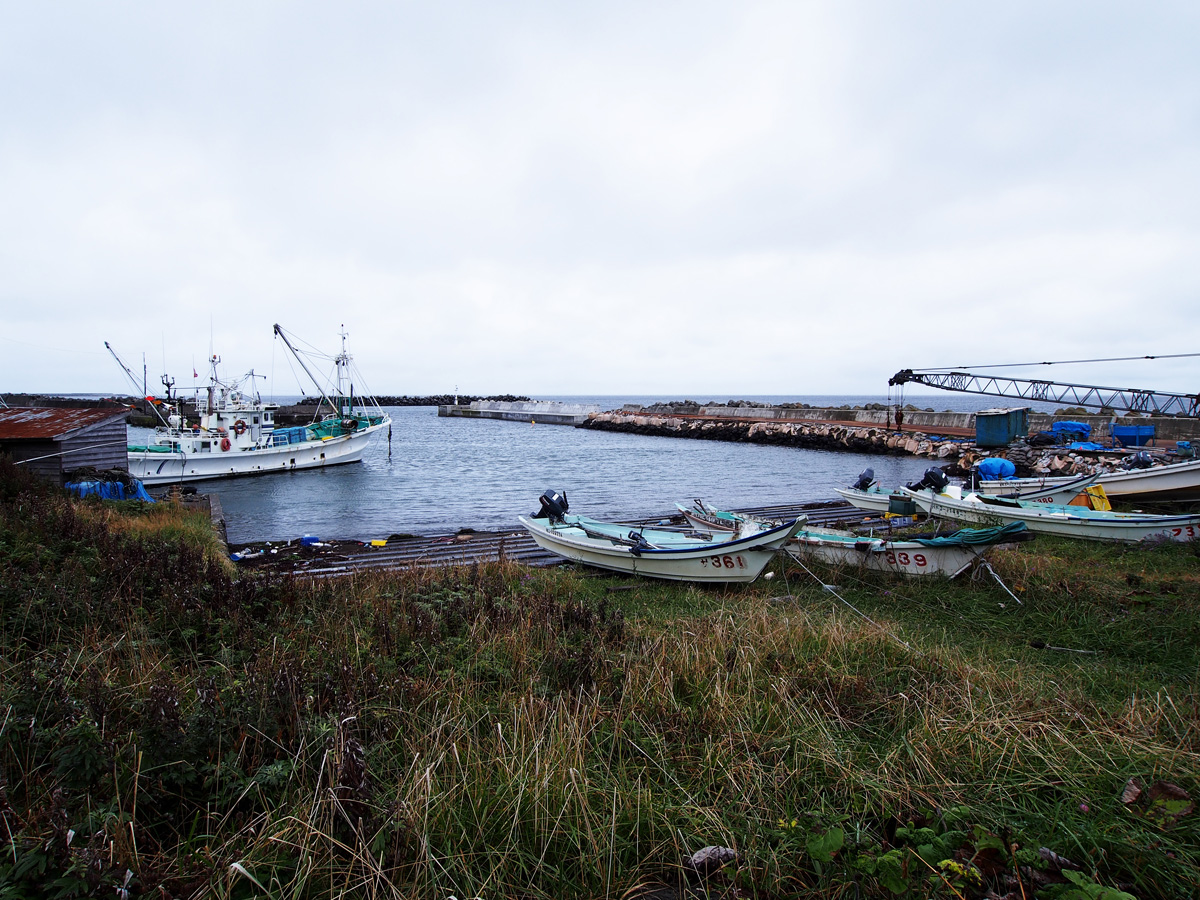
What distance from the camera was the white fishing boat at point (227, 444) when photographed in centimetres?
3075

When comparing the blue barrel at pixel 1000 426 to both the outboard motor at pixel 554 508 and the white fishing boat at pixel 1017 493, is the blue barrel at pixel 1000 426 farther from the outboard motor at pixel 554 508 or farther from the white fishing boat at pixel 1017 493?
the outboard motor at pixel 554 508

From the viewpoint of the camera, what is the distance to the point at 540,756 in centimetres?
358

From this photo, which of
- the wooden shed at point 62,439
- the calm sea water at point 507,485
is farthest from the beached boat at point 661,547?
the wooden shed at point 62,439

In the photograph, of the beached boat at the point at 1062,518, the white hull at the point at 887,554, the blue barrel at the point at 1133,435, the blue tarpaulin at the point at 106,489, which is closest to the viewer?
the white hull at the point at 887,554

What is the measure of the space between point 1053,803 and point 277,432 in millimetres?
39741

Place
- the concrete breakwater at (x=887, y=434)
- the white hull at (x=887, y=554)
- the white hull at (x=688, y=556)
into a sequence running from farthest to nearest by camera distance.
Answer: the concrete breakwater at (x=887, y=434), the white hull at (x=887, y=554), the white hull at (x=688, y=556)

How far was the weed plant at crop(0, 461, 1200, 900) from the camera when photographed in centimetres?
276

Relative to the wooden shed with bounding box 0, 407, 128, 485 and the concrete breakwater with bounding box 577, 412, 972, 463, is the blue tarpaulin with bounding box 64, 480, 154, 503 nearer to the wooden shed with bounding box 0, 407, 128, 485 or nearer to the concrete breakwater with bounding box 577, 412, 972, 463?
the wooden shed with bounding box 0, 407, 128, 485

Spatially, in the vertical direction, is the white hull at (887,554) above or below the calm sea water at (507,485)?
above

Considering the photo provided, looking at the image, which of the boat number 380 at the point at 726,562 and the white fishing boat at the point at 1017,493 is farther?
the white fishing boat at the point at 1017,493

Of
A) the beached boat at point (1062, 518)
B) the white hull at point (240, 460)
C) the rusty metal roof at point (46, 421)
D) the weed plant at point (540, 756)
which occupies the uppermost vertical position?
the rusty metal roof at point (46, 421)

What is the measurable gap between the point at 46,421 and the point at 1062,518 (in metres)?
25.3

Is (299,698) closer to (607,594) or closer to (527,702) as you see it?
(527,702)

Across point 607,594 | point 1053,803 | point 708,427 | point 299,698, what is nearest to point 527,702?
point 299,698
